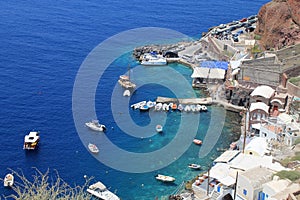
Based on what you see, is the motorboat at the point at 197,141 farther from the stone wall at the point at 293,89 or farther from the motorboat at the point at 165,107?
the stone wall at the point at 293,89

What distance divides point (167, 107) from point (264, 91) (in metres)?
10.7

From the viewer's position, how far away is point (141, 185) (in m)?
37.8

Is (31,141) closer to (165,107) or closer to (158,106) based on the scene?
(158,106)

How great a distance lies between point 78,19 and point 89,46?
17.6 meters

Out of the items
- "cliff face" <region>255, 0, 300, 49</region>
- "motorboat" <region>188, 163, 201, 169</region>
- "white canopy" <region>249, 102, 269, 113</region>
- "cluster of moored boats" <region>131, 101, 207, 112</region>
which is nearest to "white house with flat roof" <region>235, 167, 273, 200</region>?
"motorboat" <region>188, 163, 201, 169</region>

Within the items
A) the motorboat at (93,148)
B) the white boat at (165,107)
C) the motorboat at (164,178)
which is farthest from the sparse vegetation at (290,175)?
the white boat at (165,107)

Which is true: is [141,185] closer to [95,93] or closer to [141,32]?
[95,93]

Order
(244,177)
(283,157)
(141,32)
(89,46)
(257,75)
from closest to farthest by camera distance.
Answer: (244,177)
(283,157)
(257,75)
(89,46)
(141,32)

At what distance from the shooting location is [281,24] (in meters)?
59.9

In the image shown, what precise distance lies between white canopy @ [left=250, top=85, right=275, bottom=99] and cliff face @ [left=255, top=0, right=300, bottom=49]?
10.8 metres

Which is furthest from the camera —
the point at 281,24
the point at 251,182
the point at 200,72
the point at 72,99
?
the point at 281,24

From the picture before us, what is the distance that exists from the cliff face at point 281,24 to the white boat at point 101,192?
32.5m

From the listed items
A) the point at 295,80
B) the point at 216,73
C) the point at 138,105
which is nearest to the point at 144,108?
the point at 138,105

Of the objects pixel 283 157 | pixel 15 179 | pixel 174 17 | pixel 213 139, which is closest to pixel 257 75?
pixel 213 139
